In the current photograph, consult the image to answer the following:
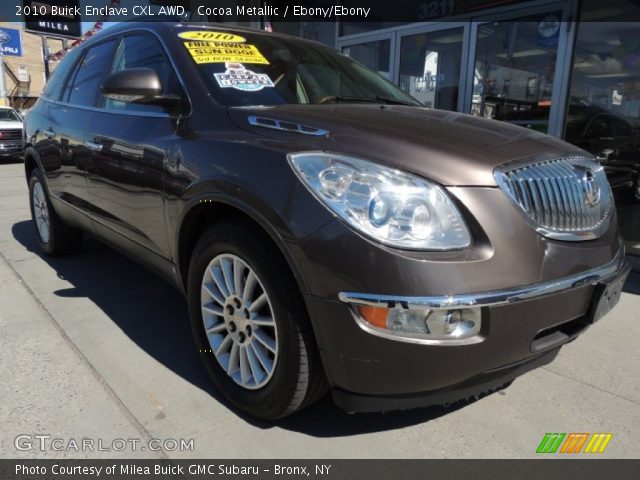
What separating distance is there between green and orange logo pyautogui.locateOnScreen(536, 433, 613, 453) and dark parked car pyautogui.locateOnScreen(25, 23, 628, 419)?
41 centimetres

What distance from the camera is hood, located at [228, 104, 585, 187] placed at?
169 cm

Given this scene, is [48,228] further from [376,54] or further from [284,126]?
[376,54]

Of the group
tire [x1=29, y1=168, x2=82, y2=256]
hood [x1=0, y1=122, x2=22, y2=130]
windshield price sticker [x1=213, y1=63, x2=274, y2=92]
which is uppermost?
windshield price sticker [x1=213, y1=63, x2=274, y2=92]

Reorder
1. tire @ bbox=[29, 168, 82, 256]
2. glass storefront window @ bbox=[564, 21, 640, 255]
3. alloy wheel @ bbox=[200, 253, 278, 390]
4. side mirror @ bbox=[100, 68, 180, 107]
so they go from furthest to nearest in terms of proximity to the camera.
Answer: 1. glass storefront window @ bbox=[564, 21, 640, 255]
2. tire @ bbox=[29, 168, 82, 256]
3. side mirror @ bbox=[100, 68, 180, 107]
4. alloy wheel @ bbox=[200, 253, 278, 390]

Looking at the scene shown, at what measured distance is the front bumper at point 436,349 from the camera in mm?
1596

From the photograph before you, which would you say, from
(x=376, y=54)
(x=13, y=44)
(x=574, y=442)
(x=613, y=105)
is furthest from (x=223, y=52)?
(x=13, y=44)

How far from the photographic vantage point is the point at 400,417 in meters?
2.18

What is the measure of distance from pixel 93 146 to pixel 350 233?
7.35 feet

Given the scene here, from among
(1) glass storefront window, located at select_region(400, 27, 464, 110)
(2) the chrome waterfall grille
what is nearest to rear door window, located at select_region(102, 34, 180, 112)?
(2) the chrome waterfall grille

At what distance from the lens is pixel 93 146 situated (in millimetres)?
3131

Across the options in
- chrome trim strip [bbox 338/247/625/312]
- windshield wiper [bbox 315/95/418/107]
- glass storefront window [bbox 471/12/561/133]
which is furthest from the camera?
glass storefront window [bbox 471/12/561/133]

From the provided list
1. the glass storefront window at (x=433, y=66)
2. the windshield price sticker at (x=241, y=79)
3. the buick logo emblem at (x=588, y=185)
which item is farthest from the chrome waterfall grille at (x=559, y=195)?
the glass storefront window at (x=433, y=66)

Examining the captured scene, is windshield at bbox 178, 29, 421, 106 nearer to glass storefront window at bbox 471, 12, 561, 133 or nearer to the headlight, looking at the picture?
the headlight

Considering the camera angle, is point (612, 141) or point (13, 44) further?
point (13, 44)
